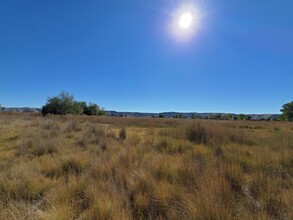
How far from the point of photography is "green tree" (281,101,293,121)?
224 ft

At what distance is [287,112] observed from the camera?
228 ft

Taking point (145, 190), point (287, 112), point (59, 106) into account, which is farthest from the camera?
point (287, 112)

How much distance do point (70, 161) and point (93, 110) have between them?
68.9 m

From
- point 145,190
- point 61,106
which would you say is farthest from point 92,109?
point 145,190

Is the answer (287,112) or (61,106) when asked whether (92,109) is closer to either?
(61,106)

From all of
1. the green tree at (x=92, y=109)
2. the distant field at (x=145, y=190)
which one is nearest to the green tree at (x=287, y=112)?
the green tree at (x=92, y=109)

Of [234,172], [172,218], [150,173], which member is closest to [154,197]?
[172,218]

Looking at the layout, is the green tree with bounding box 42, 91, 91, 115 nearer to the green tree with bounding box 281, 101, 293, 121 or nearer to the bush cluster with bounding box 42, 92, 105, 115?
the bush cluster with bounding box 42, 92, 105, 115

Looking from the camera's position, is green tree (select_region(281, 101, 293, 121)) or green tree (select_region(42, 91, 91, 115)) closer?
green tree (select_region(42, 91, 91, 115))

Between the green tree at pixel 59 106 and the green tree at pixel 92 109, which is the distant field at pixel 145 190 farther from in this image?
the green tree at pixel 92 109

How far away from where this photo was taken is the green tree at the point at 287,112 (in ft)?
224

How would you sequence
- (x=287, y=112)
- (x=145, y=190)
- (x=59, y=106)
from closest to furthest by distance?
(x=145, y=190) < (x=59, y=106) < (x=287, y=112)

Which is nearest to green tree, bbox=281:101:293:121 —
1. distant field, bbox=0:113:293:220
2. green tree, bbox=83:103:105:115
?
green tree, bbox=83:103:105:115

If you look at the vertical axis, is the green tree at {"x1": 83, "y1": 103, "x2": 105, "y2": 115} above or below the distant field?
above
